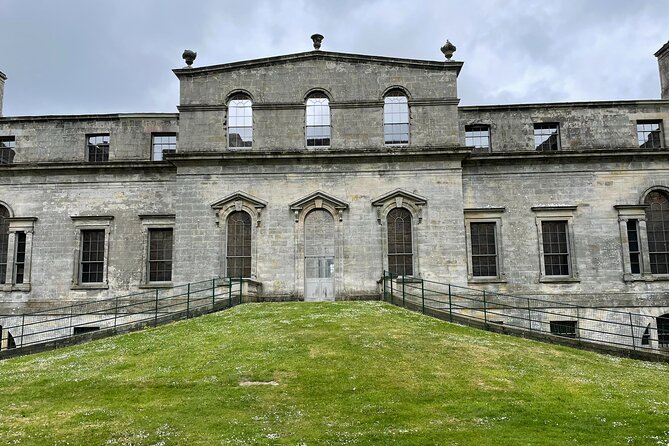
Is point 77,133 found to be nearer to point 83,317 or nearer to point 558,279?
point 83,317

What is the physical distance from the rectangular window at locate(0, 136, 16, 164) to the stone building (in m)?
0.22

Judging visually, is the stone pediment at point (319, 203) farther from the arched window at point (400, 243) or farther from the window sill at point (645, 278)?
the window sill at point (645, 278)

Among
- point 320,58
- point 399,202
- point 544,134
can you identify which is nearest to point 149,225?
point 320,58

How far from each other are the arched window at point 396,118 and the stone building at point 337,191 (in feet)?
0.19

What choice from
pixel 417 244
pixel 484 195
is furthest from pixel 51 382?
pixel 484 195

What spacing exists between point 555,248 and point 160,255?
53.6 ft

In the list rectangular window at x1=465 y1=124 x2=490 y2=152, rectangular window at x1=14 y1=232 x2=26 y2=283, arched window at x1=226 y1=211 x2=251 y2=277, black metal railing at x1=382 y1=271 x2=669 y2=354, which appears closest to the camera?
black metal railing at x1=382 y1=271 x2=669 y2=354

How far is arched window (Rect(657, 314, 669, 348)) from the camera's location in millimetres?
24003

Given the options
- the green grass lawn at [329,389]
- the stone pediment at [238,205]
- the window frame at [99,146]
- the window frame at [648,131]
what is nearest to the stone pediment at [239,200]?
the stone pediment at [238,205]

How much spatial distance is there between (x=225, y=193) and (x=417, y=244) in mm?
7863

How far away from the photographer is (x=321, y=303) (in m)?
21.8

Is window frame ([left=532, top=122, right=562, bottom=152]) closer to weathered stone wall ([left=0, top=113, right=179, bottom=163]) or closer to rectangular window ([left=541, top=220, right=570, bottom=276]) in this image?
rectangular window ([left=541, top=220, right=570, bottom=276])

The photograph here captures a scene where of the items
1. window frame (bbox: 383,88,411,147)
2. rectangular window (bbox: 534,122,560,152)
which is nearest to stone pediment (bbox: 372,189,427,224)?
window frame (bbox: 383,88,411,147)

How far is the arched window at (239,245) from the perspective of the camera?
24.1m
